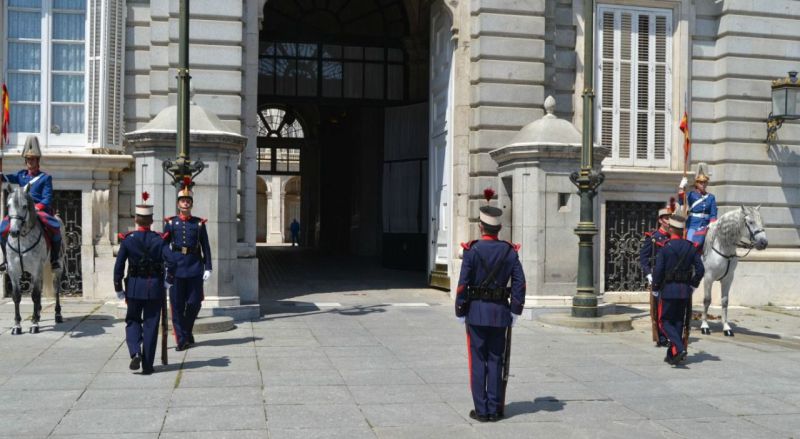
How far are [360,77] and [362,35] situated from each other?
3.67 ft

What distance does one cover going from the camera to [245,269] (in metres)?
13.4

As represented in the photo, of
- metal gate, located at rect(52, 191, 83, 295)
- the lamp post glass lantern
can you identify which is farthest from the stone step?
the lamp post glass lantern

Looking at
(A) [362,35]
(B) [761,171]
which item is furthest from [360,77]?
(B) [761,171]

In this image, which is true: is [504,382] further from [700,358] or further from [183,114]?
[183,114]

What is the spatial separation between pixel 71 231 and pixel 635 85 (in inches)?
443

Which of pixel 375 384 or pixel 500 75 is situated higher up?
pixel 500 75

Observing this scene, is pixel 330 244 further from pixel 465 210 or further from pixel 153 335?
pixel 153 335

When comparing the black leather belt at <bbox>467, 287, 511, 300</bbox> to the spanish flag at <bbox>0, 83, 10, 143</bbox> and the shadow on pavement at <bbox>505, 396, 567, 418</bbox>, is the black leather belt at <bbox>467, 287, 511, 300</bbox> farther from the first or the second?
the spanish flag at <bbox>0, 83, 10, 143</bbox>

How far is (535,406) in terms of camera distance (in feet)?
23.2

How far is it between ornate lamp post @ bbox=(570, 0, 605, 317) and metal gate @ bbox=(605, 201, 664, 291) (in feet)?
11.7

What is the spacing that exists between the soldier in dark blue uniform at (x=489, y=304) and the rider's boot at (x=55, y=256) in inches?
285

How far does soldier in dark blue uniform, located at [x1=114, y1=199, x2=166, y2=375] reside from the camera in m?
8.09

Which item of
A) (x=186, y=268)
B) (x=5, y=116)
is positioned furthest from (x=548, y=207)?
(x=5, y=116)

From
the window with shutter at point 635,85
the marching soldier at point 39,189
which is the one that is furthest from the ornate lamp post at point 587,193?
the marching soldier at point 39,189
